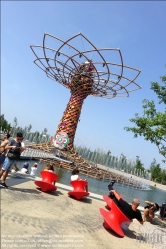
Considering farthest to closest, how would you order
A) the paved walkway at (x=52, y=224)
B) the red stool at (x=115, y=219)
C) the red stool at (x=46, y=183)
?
the red stool at (x=46, y=183) → the red stool at (x=115, y=219) → the paved walkway at (x=52, y=224)

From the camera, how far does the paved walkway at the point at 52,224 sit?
2.68m

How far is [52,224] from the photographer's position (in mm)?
3229

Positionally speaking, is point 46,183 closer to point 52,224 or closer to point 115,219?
point 52,224

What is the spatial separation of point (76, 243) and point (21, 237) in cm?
78

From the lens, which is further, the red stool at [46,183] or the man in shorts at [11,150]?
the red stool at [46,183]

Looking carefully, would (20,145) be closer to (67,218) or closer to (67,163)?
(67,218)

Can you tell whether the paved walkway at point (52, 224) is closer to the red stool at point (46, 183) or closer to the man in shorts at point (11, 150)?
the red stool at point (46, 183)

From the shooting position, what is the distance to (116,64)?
1520 cm

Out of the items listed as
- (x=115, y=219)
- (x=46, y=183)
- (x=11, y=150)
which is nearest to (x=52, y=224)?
(x=115, y=219)

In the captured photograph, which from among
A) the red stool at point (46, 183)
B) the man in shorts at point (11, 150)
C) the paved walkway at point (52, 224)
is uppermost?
the man in shorts at point (11, 150)

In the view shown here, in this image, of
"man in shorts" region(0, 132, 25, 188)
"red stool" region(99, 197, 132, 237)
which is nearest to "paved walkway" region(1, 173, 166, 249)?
"red stool" region(99, 197, 132, 237)

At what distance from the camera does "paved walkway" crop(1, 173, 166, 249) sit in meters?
2.68

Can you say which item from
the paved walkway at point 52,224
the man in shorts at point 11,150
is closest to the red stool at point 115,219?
the paved walkway at point 52,224

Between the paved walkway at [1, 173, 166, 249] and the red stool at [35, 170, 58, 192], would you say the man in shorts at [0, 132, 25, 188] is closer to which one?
the paved walkway at [1, 173, 166, 249]
